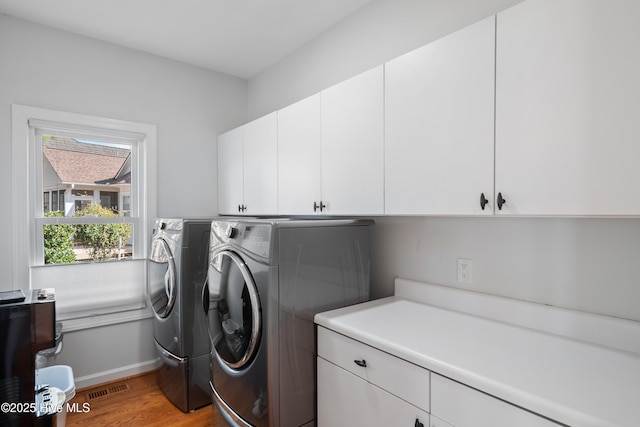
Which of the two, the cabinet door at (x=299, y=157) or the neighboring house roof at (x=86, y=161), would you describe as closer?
the cabinet door at (x=299, y=157)

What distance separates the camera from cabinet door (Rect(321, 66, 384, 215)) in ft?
5.32

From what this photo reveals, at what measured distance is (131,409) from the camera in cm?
229

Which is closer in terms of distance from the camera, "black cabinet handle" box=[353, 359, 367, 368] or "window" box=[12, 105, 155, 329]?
"black cabinet handle" box=[353, 359, 367, 368]

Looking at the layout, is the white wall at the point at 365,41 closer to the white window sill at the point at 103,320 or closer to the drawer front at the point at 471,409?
the drawer front at the point at 471,409

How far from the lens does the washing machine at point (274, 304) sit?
1.54 m

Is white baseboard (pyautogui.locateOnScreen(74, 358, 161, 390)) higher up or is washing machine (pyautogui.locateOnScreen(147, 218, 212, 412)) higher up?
washing machine (pyautogui.locateOnScreen(147, 218, 212, 412))

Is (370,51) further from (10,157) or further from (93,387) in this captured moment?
(93,387)

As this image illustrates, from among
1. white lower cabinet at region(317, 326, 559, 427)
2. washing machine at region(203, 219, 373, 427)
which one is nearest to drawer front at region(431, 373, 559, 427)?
white lower cabinet at region(317, 326, 559, 427)

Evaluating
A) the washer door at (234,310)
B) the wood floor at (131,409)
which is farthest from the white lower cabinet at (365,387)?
the wood floor at (131,409)

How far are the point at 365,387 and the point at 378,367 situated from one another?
0.12m

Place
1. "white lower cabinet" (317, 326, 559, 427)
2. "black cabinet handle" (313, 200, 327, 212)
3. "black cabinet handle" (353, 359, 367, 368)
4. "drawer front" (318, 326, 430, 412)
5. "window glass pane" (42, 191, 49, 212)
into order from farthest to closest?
1. "window glass pane" (42, 191, 49, 212)
2. "black cabinet handle" (313, 200, 327, 212)
3. "black cabinet handle" (353, 359, 367, 368)
4. "drawer front" (318, 326, 430, 412)
5. "white lower cabinet" (317, 326, 559, 427)

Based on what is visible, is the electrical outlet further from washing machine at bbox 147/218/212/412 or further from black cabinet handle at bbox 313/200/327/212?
washing machine at bbox 147/218/212/412

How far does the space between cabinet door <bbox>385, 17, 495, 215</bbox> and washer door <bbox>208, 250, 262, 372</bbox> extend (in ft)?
2.57

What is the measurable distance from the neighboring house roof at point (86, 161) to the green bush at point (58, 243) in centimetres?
33
